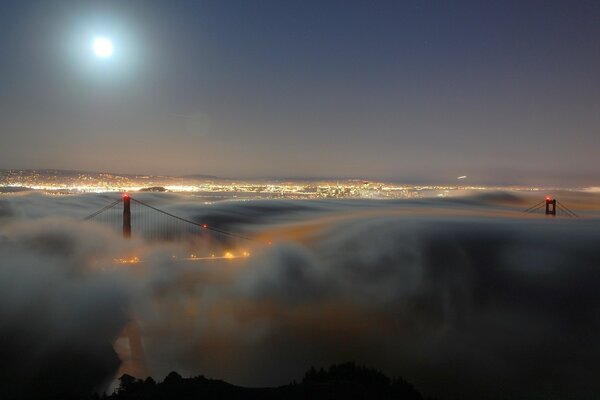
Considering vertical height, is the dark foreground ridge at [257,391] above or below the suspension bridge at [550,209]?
below

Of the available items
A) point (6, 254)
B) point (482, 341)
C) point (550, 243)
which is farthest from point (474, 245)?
point (6, 254)

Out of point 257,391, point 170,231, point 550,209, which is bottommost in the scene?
point 170,231

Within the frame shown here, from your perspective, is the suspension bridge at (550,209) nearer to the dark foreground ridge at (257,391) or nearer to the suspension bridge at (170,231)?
the suspension bridge at (170,231)

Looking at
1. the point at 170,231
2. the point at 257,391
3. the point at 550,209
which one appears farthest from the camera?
the point at 170,231

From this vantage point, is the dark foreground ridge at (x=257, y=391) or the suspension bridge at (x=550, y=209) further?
the suspension bridge at (x=550, y=209)

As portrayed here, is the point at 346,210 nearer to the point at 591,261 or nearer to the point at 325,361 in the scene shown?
the point at 591,261

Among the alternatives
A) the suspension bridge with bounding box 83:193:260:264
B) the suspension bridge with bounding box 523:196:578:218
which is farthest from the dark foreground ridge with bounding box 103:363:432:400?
the suspension bridge with bounding box 523:196:578:218

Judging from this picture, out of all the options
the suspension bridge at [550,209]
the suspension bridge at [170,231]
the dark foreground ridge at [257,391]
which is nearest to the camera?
the dark foreground ridge at [257,391]

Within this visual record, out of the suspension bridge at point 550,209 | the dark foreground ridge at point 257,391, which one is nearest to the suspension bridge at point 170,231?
the dark foreground ridge at point 257,391

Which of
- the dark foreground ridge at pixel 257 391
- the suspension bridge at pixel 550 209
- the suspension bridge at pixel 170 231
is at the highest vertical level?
the suspension bridge at pixel 550 209

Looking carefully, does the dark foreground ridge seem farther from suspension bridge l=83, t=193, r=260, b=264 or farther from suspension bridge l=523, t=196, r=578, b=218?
suspension bridge l=523, t=196, r=578, b=218

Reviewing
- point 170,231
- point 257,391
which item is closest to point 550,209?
point 170,231

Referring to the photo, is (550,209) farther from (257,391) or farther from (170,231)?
(257,391)

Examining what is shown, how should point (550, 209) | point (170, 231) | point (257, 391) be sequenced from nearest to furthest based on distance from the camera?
point (257, 391), point (550, 209), point (170, 231)
